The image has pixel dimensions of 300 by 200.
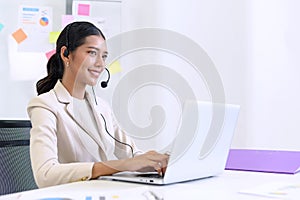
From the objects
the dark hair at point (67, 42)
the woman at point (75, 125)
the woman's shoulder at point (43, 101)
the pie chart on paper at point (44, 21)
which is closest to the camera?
the woman at point (75, 125)

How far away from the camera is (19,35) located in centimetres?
223

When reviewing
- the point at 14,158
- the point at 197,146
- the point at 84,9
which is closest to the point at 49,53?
the point at 84,9

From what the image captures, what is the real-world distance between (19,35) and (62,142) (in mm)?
1128

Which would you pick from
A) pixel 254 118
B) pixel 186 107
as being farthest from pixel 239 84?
Result: pixel 186 107

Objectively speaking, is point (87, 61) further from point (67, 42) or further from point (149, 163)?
point (149, 163)

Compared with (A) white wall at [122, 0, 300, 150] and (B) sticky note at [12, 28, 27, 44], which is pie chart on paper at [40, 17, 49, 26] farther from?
(A) white wall at [122, 0, 300, 150]

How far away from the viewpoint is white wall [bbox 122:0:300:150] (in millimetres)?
2150

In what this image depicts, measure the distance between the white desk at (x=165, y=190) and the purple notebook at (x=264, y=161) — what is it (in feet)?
0.51

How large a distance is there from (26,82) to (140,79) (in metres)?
0.61

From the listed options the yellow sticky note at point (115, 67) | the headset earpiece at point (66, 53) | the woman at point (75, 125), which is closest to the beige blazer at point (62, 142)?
the woman at point (75, 125)

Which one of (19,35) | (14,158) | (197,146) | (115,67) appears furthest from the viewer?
(115,67)

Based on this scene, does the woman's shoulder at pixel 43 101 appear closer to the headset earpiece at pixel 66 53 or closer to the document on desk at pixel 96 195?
the headset earpiece at pixel 66 53

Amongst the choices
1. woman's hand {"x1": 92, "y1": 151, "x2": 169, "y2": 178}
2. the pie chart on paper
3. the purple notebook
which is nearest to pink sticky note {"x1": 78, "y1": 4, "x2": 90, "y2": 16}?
the pie chart on paper

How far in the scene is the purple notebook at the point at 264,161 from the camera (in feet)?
4.17
